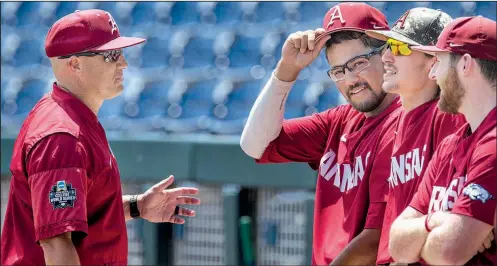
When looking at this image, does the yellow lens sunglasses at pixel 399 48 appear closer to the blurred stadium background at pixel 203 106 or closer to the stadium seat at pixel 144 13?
the blurred stadium background at pixel 203 106

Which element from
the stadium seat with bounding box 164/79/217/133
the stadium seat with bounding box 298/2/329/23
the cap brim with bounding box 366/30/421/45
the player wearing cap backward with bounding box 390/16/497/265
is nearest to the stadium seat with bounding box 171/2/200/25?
the stadium seat with bounding box 164/79/217/133

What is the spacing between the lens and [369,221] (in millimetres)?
3207

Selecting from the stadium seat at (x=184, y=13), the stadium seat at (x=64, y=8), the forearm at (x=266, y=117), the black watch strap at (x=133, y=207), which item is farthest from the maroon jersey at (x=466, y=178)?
the stadium seat at (x=64, y=8)

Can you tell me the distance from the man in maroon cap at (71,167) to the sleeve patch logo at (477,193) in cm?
131

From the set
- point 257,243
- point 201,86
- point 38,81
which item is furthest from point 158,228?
point 38,81

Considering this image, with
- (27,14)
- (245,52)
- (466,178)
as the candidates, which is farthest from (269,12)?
(466,178)

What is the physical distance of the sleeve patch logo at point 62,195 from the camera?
3.13 meters

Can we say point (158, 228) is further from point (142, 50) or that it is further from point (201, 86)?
point (142, 50)

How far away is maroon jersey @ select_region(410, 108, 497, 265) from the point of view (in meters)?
2.42

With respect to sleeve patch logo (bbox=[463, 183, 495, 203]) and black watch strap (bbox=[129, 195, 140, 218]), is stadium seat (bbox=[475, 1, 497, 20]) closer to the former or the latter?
black watch strap (bbox=[129, 195, 140, 218])

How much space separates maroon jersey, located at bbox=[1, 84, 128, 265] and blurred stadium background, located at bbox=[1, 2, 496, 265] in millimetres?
2361

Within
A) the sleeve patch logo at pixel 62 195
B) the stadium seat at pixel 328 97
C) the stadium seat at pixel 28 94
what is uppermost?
the sleeve patch logo at pixel 62 195

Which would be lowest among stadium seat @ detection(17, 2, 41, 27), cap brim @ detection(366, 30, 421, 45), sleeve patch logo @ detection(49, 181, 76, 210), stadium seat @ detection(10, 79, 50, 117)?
stadium seat @ detection(10, 79, 50, 117)

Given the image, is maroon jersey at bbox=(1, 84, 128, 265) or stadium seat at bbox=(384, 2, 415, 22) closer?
maroon jersey at bbox=(1, 84, 128, 265)
